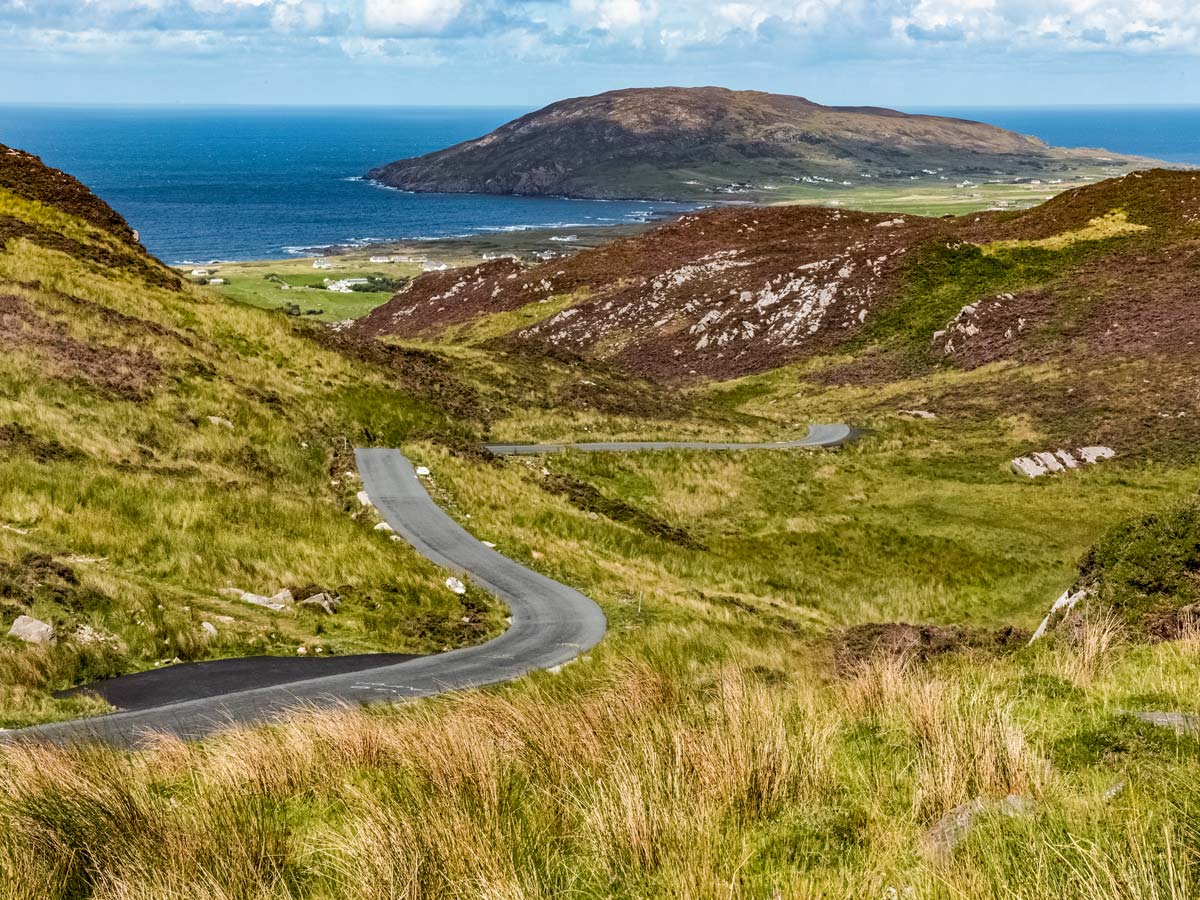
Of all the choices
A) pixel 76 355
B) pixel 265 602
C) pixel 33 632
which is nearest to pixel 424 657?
pixel 265 602

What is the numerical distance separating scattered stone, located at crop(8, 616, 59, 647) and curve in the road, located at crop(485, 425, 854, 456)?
27169 mm

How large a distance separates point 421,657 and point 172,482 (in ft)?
37.0

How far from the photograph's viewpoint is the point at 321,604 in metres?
19.9

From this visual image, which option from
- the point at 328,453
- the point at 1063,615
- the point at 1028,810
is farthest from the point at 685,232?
the point at 1028,810

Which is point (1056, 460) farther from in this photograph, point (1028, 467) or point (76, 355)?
point (76, 355)

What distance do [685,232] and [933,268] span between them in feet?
99.7

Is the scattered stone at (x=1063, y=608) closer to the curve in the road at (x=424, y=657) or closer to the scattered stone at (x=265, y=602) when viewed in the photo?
the curve in the road at (x=424, y=657)

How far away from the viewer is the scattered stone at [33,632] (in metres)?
14.9

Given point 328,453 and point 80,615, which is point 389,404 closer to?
point 328,453

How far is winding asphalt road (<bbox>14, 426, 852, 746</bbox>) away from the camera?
500 inches

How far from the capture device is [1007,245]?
7575cm

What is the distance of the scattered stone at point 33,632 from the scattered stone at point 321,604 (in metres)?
5.39

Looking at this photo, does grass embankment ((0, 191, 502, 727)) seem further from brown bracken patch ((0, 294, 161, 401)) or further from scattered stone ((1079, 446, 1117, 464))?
scattered stone ((1079, 446, 1117, 464))

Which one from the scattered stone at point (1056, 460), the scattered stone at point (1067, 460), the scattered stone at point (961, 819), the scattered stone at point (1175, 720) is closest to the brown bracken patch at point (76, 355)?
the scattered stone at point (961, 819)
